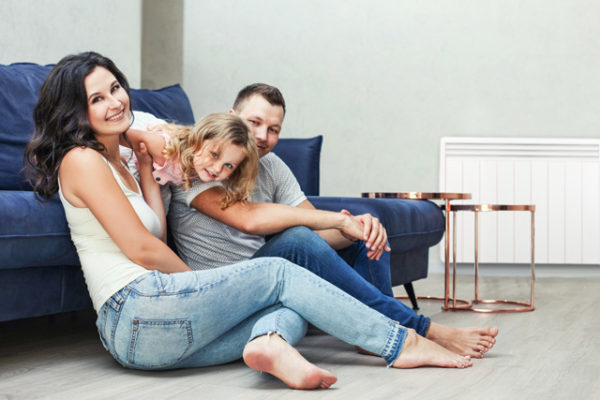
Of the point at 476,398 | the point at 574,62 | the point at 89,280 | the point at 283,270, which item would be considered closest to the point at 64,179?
the point at 89,280

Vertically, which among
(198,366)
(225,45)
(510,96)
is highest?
(225,45)

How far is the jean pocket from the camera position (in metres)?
1.44

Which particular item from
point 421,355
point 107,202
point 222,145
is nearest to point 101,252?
point 107,202

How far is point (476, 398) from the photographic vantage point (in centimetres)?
138

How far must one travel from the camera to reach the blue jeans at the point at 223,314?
1.44 m

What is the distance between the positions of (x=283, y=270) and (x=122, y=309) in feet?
1.14

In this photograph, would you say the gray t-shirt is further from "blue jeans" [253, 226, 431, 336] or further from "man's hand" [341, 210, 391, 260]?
"man's hand" [341, 210, 391, 260]

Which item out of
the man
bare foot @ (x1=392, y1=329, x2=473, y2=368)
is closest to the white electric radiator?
the man

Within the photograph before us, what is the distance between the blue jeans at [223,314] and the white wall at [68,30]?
1781mm

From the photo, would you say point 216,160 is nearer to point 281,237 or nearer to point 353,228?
point 281,237

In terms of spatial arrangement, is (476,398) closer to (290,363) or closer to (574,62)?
(290,363)

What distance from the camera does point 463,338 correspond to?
1.74 meters

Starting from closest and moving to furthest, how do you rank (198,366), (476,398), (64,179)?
(476,398), (64,179), (198,366)

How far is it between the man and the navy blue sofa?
287 millimetres
